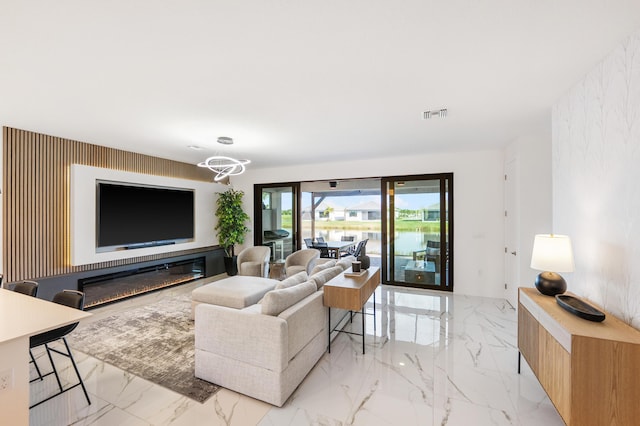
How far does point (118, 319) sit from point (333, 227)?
300 inches

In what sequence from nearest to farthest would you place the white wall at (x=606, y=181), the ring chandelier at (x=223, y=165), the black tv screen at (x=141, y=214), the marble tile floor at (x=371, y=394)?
the white wall at (x=606, y=181) < the marble tile floor at (x=371, y=394) < the ring chandelier at (x=223, y=165) < the black tv screen at (x=141, y=214)

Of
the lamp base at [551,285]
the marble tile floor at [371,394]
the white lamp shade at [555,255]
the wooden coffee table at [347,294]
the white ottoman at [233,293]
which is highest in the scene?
the white lamp shade at [555,255]

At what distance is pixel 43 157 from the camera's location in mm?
3869

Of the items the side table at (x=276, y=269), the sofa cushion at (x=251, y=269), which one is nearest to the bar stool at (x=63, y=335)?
the sofa cushion at (x=251, y=269)

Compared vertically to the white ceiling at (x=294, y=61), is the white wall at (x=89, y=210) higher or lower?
lower

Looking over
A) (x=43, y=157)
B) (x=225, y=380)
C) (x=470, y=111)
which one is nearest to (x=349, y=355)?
(x=225, y=380)

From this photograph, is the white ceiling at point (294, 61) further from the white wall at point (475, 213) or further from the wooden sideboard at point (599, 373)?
the wooden sideboard at point (599, 373)

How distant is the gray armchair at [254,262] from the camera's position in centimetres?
548

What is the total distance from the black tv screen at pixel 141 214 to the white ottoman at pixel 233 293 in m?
2.13

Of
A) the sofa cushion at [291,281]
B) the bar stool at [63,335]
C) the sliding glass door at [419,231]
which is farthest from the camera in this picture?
the sliding glass door at [419,231]

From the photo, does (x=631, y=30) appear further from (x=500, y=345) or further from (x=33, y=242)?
(x=33, y=242)

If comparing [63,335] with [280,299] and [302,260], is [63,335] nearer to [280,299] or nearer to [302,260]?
[280,299]

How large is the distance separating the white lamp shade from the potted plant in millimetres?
5715

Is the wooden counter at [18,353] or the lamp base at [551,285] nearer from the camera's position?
the wooden counter at [18,353]
